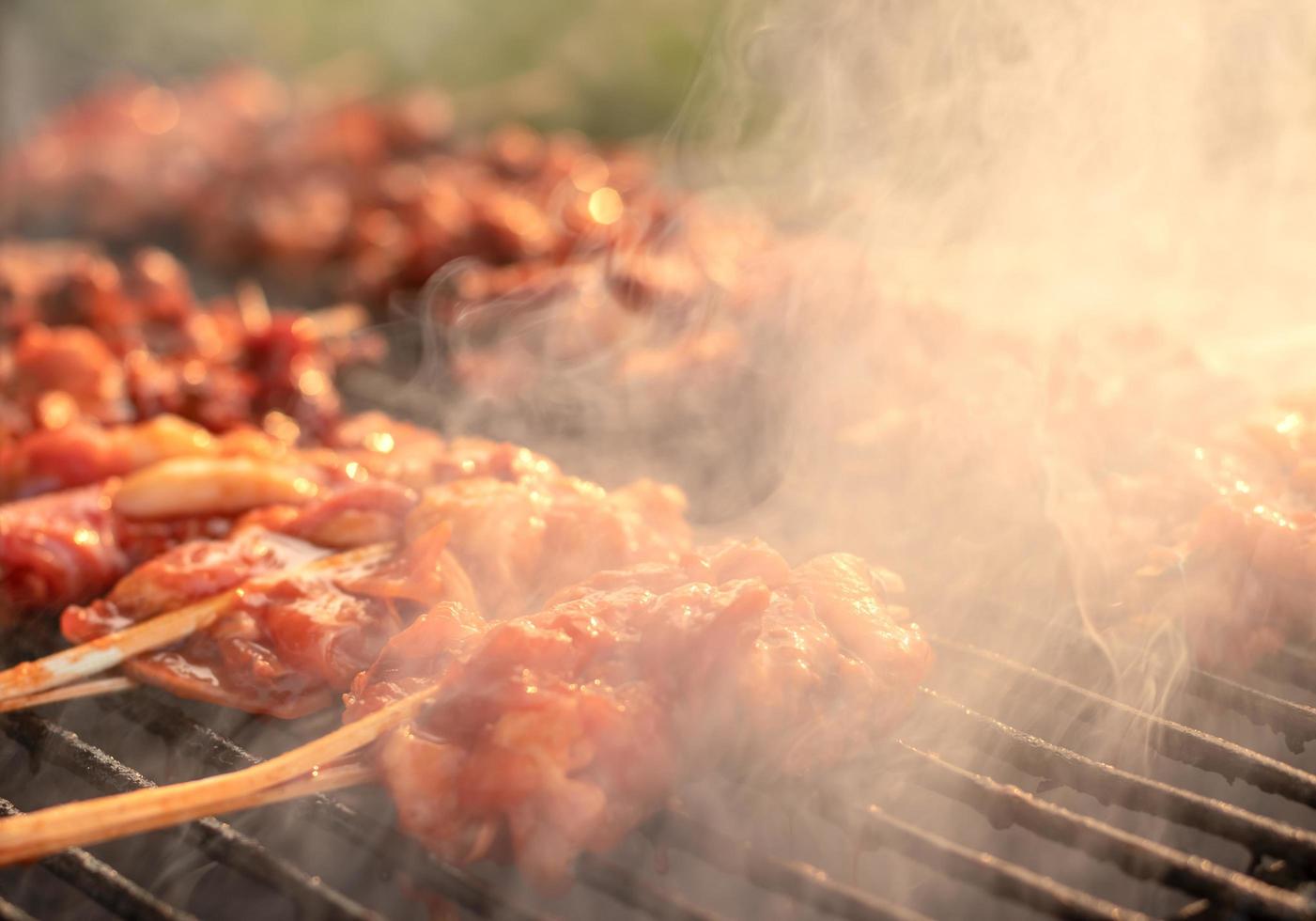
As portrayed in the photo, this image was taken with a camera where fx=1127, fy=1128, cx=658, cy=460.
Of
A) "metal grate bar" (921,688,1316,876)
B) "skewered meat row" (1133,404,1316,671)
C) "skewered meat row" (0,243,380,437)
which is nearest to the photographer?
"metal grate bar" (921,688,1316,876)

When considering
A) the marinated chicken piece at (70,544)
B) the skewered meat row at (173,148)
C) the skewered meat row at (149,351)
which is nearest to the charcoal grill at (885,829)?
the marinated chicken piece at (70,544)

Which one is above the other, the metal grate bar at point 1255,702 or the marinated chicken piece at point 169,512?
the metal grate bar at point 1255,702

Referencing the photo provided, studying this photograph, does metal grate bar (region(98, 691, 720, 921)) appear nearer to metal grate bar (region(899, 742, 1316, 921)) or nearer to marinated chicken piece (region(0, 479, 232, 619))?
marinated chicken piece (region(0, 479, 232, 619))

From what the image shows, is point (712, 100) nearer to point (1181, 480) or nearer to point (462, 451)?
point (462, 451)

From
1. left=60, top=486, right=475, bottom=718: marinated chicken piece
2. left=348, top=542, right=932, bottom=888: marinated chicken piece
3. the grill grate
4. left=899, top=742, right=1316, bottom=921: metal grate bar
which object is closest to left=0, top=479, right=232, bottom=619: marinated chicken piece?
left=60, top=486, right=475, bottom=718: marinated chicken piece

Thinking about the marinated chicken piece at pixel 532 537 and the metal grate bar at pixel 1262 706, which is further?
the marinated chicken piece at pixel 532 537

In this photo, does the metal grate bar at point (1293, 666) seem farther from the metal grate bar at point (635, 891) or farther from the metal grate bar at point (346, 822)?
the metal grate bar at point (346, 822)

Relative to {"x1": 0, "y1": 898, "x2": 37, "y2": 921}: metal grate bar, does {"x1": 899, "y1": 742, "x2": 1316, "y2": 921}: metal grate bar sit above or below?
above

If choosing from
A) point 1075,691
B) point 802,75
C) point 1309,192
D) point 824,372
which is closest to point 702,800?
point 1075,691
